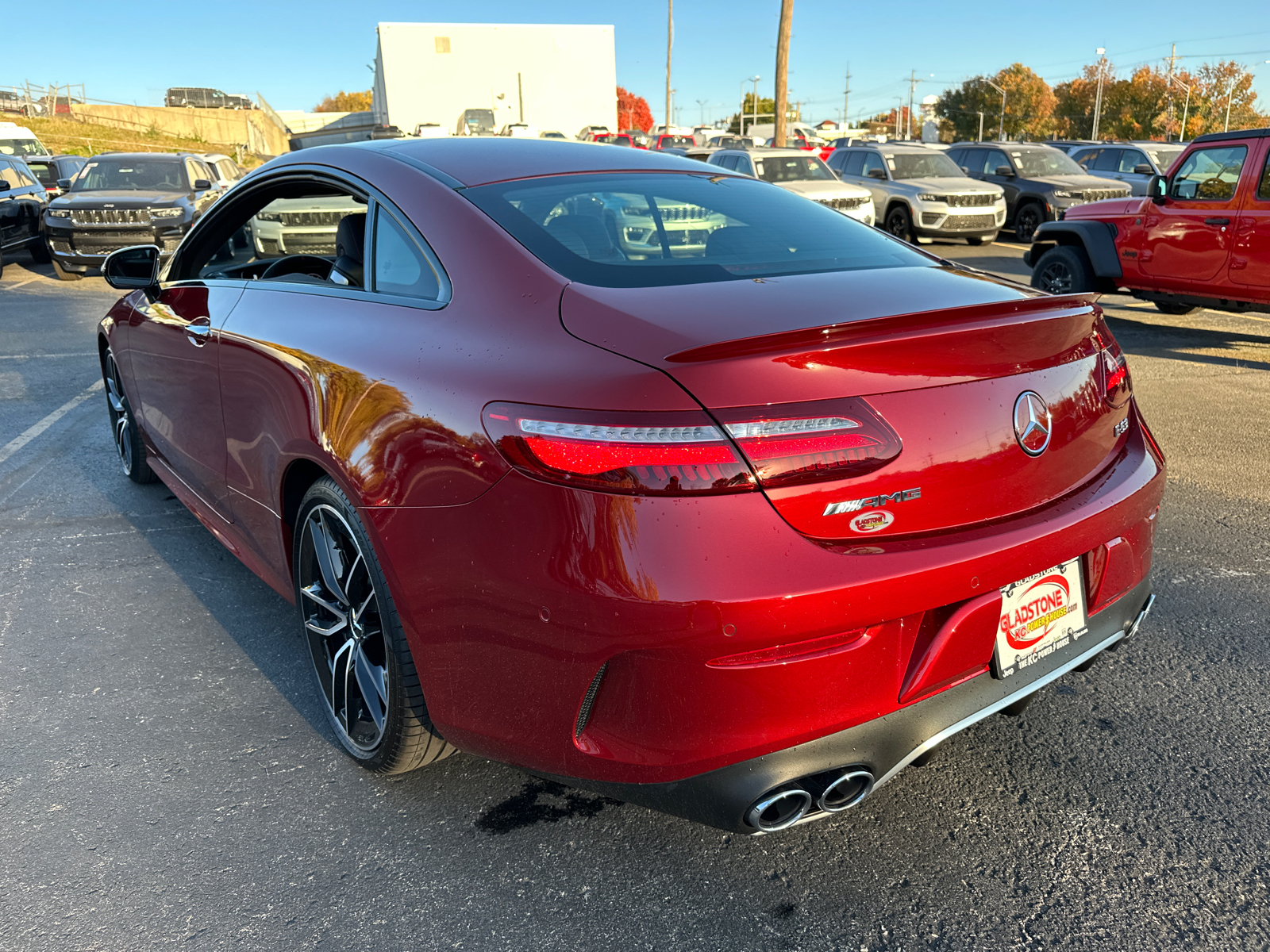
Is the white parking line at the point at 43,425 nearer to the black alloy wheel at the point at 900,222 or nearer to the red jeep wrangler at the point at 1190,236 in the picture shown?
the red jeep wrangler at the point at 1190,236

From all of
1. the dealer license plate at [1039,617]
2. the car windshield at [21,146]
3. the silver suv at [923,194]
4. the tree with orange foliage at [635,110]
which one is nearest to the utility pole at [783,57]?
the silver suv at [923,194]

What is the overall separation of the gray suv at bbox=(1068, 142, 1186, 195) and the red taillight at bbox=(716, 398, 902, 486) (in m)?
18.5

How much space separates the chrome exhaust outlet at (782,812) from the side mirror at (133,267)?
3.45 m

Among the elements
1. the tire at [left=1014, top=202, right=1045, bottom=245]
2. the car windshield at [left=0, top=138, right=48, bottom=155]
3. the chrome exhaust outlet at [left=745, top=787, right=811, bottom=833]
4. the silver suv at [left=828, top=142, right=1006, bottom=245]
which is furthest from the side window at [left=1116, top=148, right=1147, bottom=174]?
the car windshield at [left=0, top=138, right=48, bottom=155]

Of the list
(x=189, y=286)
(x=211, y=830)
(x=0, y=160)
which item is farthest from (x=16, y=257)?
(x=211, y=830)

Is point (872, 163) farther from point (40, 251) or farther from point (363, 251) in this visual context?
point (363, 251)

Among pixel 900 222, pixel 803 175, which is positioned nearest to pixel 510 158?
pixel 803 175

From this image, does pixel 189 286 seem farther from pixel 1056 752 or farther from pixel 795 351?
pixel 1056 752

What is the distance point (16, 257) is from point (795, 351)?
780 inches

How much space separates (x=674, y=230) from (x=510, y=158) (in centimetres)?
54

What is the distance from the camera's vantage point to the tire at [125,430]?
493cm

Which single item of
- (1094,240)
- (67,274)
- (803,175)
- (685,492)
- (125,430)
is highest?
(803,175)

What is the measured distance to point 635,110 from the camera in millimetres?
108625

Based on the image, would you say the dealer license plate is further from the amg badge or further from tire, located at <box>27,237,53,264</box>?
tire, located at <box>27,237,53,264</box>
